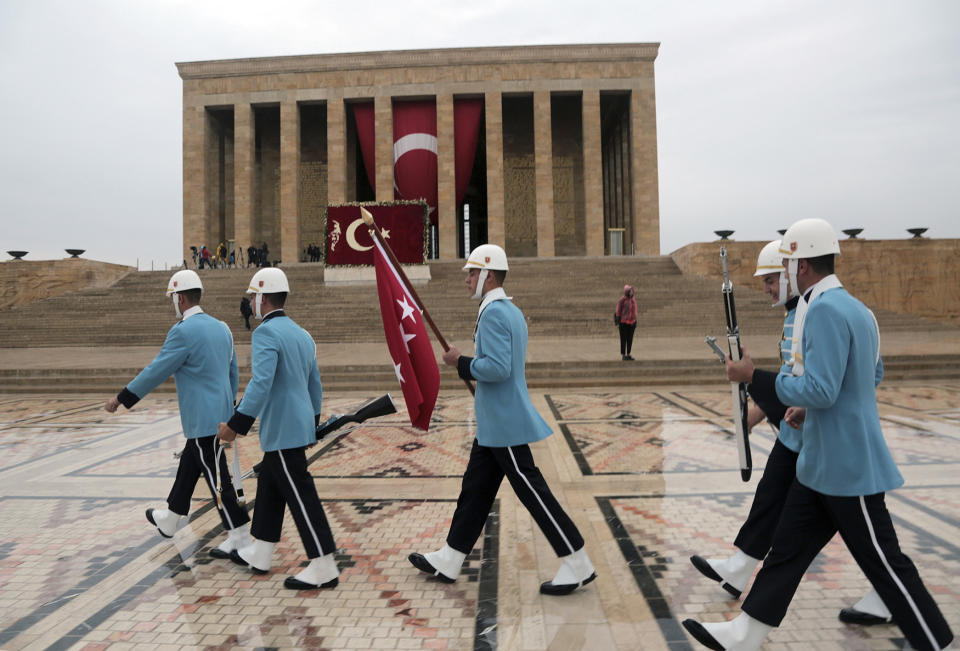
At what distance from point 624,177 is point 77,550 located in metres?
28.3

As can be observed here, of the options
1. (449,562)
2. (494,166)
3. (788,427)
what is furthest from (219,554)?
(494,166)

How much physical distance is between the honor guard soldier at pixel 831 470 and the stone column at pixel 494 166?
24.1m

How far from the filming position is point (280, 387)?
2533mm

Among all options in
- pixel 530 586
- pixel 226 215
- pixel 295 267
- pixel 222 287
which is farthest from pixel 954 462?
pixel 226 215

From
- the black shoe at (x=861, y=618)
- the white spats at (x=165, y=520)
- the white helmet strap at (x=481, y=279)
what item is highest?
the white helmet strap at (x=481, y=279)

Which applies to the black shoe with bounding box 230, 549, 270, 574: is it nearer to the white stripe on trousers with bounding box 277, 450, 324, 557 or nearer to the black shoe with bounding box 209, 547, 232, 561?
the black shoe with bounding box 209, 547, 232, 561

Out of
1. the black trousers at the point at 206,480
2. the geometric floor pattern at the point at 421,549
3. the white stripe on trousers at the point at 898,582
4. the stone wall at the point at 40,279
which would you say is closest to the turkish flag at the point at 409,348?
the geometric floor pattern at the point at 421,549

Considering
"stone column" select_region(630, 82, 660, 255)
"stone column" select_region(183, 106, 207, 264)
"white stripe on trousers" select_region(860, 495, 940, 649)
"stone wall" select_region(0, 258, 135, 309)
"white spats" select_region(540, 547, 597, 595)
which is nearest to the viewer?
"white stripe on trousers" select_region(860, 495, 940, 649)

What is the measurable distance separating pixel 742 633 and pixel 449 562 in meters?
1.18

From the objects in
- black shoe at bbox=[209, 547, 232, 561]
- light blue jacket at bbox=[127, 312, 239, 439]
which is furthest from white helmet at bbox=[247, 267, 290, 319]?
black shoe at bbox=[209, 547, 232, 561]

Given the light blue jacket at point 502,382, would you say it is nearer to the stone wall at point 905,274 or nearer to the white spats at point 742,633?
the white spats at point 742,633

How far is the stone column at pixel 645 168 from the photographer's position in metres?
25.4

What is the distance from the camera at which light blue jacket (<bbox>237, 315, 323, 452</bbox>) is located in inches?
94.7

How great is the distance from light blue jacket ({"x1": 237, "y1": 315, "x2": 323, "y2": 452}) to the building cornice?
26215mm
